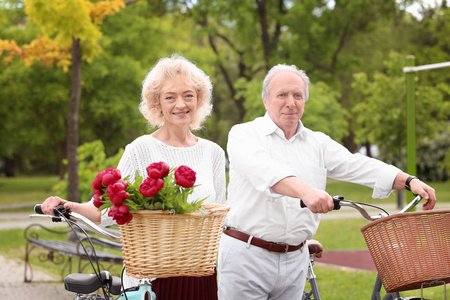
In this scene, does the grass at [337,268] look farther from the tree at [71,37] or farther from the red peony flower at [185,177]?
the red peony flower at [185,177]

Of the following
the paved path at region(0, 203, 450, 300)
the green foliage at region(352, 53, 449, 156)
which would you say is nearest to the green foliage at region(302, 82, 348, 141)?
the green foliage at region(352, 53, 449, 156)

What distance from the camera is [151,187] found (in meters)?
2.78

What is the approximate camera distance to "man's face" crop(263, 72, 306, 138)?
3.45 m

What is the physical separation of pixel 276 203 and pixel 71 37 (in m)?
7.86

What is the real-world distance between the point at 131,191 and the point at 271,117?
1.03 meters

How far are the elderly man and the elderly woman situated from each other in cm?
20

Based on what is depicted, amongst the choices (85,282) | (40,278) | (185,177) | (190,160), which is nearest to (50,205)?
(85,282)

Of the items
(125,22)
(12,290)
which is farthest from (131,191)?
(125,22)

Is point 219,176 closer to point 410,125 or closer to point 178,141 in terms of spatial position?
point 178,141

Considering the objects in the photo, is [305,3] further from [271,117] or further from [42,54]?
[271,117]

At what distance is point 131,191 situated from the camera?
2840mm

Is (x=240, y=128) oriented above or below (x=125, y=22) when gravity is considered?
below

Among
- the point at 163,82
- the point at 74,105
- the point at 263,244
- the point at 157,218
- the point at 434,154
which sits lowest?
the point at 434,154

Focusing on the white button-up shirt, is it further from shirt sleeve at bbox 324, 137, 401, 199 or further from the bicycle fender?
the bicycle fender
